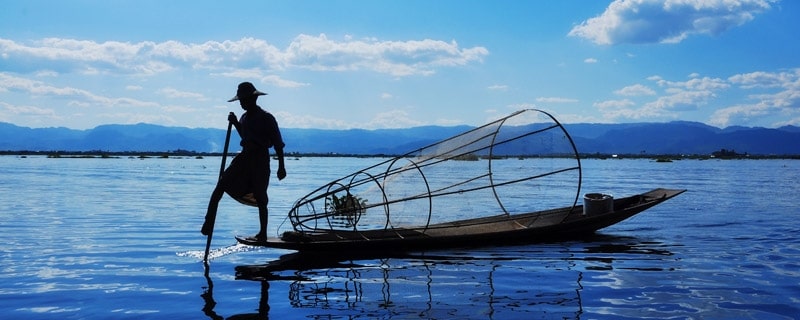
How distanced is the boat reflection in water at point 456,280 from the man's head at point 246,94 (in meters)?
2.31

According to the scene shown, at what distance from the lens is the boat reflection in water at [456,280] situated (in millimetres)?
6590

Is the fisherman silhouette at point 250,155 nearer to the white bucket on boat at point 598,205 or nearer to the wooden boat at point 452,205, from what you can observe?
the wooden boat at point 452,205

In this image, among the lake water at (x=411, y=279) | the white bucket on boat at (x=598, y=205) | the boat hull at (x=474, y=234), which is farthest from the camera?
the white bucket on boat at (x=598, y=205)

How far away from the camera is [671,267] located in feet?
29.9

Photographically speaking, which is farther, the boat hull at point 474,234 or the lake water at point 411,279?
the boat hull at point 474,234

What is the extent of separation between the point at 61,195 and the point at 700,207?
23259mm

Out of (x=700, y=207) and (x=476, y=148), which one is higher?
(x=476, y=148)

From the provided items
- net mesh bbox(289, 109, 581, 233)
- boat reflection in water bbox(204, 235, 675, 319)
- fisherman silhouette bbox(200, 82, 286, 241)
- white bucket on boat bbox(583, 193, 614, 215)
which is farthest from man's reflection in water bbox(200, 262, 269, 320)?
white bucket on boat bbox(583, 193, 614, 215)

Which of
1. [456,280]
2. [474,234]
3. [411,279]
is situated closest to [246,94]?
[411,279]

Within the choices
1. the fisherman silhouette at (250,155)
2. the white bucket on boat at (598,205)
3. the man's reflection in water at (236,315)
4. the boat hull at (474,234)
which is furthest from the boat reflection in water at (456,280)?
the fisherman silhouette at (250,155)

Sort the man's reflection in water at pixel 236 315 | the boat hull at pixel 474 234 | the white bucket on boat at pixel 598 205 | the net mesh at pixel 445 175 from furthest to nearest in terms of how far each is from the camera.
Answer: the white bucket on boat at pixel 598 205, the net mesh at pixel 445 175, the boat hull at pixel 474 234, the man's reflection in water at pixel 236 315

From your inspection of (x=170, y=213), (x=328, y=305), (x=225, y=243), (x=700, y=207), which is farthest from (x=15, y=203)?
(x=700, y=207)

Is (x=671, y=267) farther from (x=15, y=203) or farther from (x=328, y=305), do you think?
(x=15, y=203)

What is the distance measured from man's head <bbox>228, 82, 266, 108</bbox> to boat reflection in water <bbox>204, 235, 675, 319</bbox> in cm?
231
